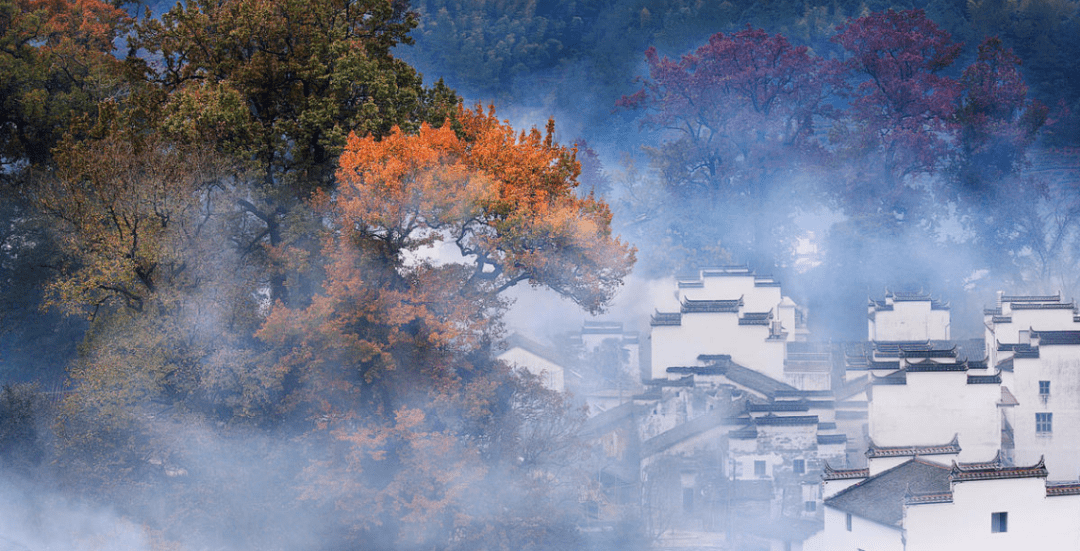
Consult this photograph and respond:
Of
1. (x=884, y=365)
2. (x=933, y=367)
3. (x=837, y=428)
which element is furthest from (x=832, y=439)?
(x=933, y=367)

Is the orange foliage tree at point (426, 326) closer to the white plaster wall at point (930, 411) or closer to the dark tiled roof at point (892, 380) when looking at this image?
the dark tiled roof at point (892, 380)

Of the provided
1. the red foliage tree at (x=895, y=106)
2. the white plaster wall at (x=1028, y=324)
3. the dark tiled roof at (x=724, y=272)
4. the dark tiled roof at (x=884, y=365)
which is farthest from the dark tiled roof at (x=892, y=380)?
the red foliage tree at (x=895, y=106)

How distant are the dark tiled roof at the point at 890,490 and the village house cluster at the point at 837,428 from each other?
3 cm

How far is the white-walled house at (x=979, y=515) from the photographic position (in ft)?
58.1

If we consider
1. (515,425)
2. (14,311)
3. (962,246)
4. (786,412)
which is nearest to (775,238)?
(962,246)

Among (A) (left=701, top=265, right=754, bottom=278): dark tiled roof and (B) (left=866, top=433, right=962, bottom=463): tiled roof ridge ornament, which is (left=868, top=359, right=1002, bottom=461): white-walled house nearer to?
(B) (left=866, top=433, right=962, bottom=463): tiled roof ridge ornament

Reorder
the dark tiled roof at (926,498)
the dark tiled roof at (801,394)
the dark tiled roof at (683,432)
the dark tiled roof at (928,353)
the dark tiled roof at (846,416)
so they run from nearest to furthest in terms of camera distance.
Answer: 1. the dark tiled roof at (926,498)
2. the dark tiled roof at (928,353)
3. the dark tiled roof at (683,432)
4. the dark tiled roof at (846,416)
5. the dark tiled roof at (801,394)

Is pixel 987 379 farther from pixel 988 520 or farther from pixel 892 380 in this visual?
pixel 988 520

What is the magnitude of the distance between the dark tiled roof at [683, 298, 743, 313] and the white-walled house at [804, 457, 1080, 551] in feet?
37.6

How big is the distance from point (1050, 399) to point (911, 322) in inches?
240

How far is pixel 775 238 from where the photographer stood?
3728 centimetres

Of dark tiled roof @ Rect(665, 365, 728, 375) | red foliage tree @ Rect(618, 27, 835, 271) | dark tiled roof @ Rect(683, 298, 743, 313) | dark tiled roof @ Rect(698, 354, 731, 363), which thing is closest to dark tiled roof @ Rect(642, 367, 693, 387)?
dark tiled roof @ Rect(665, 365, 728, 375)

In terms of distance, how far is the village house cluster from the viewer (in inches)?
712

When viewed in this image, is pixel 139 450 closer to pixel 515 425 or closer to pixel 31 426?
pixel 31 426
